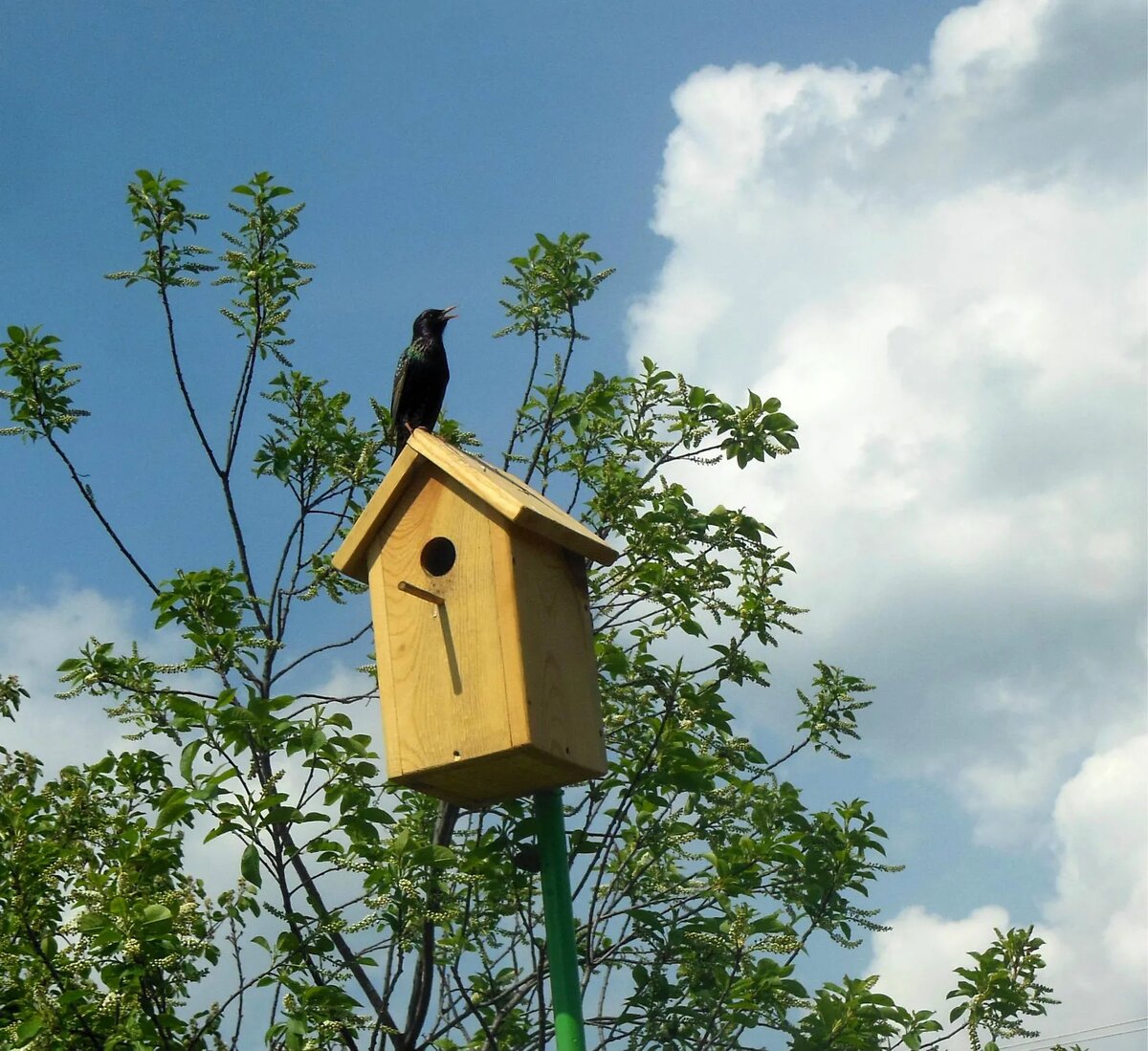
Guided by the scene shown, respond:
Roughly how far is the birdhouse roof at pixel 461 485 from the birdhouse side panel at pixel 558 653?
8cm

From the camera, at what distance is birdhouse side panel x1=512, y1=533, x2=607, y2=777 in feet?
13.5

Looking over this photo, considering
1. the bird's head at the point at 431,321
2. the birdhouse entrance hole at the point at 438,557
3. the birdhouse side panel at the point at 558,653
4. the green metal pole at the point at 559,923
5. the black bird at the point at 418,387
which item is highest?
the bird's head at the point at 431,321

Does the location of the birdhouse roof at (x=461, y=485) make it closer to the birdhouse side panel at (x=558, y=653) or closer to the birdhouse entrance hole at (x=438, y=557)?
the birdhouse side panel at (x=558, y=653)

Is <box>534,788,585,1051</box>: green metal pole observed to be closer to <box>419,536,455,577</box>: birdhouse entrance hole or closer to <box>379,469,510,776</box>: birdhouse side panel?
<box>379,469,510,776</box>: birdhouse side panel

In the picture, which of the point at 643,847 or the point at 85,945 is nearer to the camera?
the point at 85,945

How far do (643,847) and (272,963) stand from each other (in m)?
1.60

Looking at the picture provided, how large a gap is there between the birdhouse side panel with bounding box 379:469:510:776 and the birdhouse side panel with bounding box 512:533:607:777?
9cm

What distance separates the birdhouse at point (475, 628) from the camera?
4.10 m

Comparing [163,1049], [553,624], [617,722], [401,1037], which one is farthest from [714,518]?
[163,1049]

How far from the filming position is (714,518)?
20.1ft

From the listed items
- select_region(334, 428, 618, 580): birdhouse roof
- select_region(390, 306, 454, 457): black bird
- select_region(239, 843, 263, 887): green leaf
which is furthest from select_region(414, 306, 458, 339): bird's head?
select_region(239, 843, 263, 887): green leaf

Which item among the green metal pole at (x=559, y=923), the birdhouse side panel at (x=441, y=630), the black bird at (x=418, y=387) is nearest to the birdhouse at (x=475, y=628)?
the birdhouse side panel at (x=441, y=630)

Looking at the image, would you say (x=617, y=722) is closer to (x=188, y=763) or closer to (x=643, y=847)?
(x=643, y=847)

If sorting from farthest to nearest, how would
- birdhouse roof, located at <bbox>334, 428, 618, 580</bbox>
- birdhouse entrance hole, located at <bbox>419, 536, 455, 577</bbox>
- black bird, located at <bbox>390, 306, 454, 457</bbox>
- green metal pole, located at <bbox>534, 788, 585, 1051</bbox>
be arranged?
black bird, located at <bbox>390, 306, 454, 457</bbox>, birdhouse entrance hole, located at <bbox>419, 536, 455, 577</bbox>, birdhouse roof, located at <bbox>334, 428, 618, 580</bbox>, green metal pole, located at <bbox>534, 788, 585, 1051</bbox>
